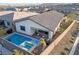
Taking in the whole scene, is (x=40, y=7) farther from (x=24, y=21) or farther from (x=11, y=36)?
(x=11, y=36)

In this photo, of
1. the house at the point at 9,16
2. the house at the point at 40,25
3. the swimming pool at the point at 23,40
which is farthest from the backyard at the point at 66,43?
the house at the point at 9,16

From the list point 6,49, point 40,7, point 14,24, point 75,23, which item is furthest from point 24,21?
point 75,23

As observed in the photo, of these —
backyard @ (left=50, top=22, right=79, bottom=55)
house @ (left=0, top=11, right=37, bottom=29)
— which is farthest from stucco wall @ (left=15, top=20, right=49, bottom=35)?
backyard @ (left=50, top=22, right=79, bottom=55)

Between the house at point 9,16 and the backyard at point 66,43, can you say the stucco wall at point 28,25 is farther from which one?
the backyard at point 66,43

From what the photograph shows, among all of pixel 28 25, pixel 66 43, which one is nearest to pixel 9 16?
pixel 28 25

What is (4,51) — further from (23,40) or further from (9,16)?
(9,16)
